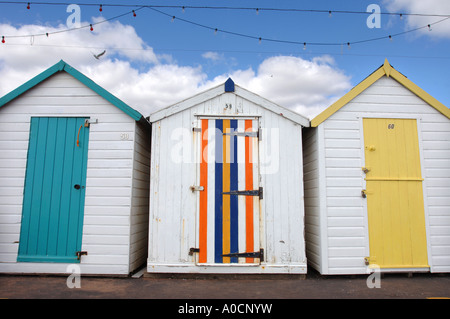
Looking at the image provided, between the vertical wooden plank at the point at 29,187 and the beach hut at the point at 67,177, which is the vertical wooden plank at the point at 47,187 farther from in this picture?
the vertical wooden plank at the point at 29,187

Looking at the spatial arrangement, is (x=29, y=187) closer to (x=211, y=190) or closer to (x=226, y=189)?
(x=211, y=190)

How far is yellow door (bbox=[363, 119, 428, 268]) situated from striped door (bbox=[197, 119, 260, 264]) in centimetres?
195

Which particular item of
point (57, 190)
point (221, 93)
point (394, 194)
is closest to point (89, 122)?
point (57, 190)

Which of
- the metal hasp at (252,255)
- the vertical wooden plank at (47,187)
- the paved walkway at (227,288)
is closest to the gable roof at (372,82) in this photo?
the metal hasp at (252,255)

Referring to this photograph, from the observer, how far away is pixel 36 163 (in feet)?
15.5

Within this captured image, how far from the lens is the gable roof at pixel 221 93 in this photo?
4730 mm

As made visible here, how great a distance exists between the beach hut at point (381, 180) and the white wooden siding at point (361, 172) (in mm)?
16

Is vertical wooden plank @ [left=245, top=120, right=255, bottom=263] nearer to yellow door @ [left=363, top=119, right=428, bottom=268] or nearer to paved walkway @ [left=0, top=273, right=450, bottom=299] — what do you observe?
paved walkway @ [left=0, top=273, right=450, bottom=299]

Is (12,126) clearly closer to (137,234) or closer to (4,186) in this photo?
(4,186)

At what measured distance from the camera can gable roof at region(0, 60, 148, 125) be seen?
473 centimetres

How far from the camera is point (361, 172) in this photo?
15.4ft

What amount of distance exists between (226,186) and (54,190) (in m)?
2.87
